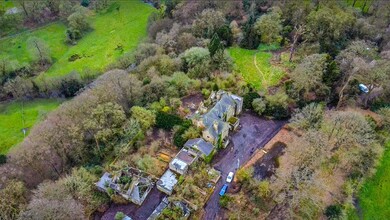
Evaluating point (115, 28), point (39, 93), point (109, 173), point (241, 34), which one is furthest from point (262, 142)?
point (115, 28)

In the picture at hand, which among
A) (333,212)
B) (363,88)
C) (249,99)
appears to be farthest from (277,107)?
(333,212)

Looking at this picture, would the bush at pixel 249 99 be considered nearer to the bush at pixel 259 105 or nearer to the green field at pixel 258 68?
the bush at pixel 259 105

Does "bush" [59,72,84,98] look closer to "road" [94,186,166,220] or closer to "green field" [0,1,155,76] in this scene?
"green field" [0,1,155,76]

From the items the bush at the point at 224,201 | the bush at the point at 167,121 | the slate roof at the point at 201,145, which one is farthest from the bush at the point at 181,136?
the bush at the point at 224,201

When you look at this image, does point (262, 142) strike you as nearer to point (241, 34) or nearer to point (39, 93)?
point (241, 34)

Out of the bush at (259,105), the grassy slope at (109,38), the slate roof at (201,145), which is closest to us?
the slate roof at (201,145)
